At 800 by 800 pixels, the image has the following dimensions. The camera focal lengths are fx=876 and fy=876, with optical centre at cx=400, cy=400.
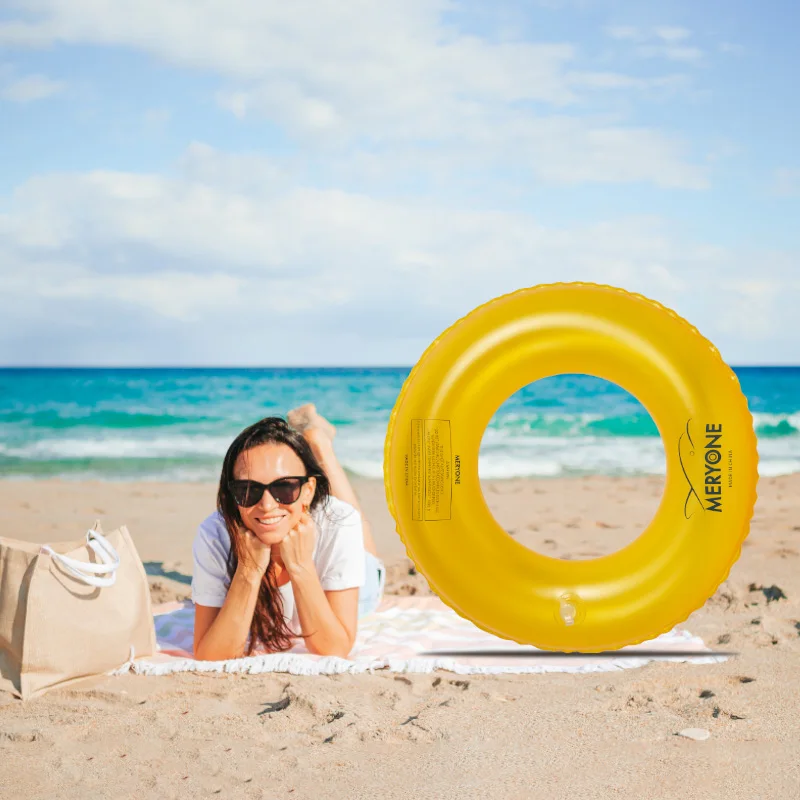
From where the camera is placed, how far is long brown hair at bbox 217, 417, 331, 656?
2.84 m

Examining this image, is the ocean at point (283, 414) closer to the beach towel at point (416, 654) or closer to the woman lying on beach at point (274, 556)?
the beach towel at point (416, 654)

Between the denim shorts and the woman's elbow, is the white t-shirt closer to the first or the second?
the woman's elbow

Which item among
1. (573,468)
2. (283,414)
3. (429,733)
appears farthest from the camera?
(283,414)

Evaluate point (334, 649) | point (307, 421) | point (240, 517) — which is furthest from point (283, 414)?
point (240, 517)

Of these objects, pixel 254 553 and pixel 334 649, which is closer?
pixel 254 553

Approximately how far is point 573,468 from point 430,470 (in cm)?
866

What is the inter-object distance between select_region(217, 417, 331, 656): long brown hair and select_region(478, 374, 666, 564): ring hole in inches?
95.6

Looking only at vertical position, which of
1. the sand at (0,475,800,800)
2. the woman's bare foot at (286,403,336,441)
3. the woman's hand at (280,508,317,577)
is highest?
the woman's bare foot at (286,403,336,441)

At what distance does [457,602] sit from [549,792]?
99 centimetres

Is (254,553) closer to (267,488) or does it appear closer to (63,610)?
(267,488)

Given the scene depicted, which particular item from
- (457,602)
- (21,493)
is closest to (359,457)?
(21,493)

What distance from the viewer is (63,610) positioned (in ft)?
8.86

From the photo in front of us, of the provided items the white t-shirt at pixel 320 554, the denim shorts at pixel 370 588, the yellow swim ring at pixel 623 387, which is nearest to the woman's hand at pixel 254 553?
the white t-shirt at pixel 320 554

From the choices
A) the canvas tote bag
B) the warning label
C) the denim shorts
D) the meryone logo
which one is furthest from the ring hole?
the canvas tote bag
